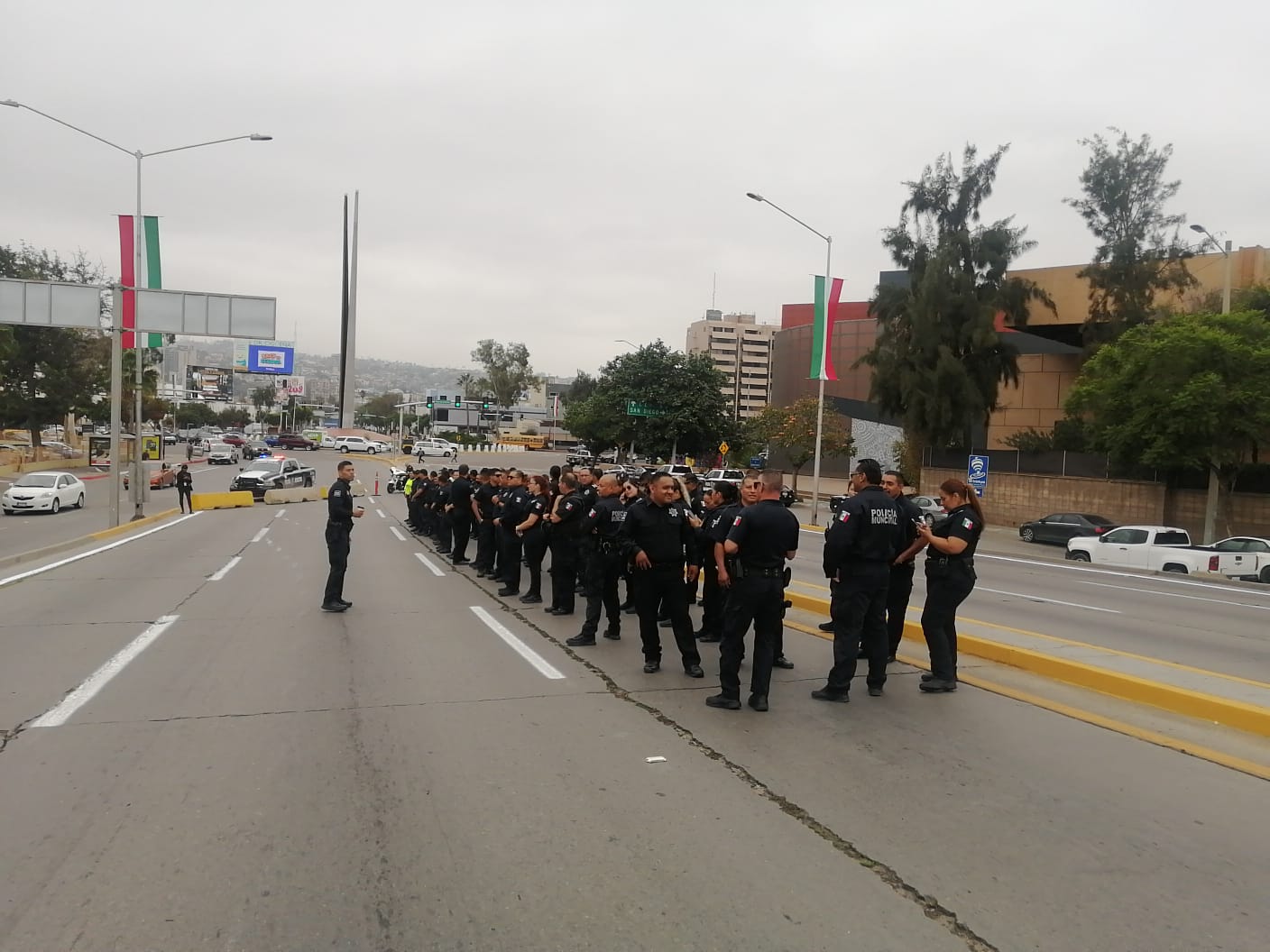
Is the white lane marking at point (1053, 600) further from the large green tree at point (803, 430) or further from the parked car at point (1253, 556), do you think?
the large green tree at point (803, 430)

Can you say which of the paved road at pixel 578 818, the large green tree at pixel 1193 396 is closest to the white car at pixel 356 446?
the large green tree at pixel 1193 396

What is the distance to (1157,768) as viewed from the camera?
19.1 feet

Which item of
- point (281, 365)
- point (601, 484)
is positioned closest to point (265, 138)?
point (601, 484)

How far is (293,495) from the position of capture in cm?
3975

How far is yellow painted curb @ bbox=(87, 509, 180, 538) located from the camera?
22698 mm

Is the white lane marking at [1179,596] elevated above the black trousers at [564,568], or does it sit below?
below

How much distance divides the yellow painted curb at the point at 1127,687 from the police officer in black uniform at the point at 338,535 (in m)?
7.06

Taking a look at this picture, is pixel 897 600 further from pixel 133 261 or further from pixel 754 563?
pixel 133 261

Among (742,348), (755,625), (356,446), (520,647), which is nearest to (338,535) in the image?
(520,647)

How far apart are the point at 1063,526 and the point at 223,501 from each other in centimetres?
2972

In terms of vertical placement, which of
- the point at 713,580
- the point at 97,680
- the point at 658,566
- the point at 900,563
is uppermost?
the point at 900,563

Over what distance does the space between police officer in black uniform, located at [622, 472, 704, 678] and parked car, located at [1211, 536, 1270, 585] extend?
59.6 feet

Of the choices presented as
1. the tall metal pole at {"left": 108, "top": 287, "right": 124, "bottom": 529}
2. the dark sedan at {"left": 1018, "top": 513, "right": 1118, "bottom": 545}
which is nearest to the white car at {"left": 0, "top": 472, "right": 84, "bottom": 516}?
the tall metal pole at {"left": 108, "top": 287, "right": 124, "bottom": 529}

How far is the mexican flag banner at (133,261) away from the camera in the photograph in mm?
25531
